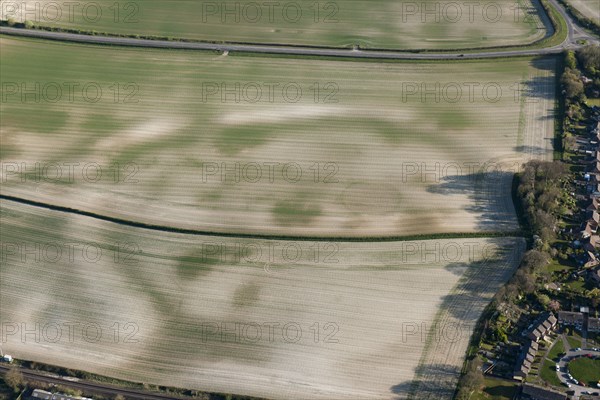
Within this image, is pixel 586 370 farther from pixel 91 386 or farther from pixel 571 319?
pixel 91 386

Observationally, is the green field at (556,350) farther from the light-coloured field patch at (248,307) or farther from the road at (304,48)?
the road at (304,48)

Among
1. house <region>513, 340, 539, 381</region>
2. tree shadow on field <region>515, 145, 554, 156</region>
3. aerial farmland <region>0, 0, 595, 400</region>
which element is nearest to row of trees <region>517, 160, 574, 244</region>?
aerial farmland <region>0, 0, 595, 400</region>

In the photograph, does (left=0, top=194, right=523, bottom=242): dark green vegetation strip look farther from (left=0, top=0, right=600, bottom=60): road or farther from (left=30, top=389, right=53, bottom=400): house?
(left=0, top=0, right=600, bottom=60): road

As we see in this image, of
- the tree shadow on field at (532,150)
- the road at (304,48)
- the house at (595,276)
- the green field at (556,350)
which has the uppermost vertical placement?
the road at (304,48)

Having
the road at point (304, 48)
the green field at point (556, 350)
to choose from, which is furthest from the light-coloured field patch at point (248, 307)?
the road at point (304, 48)

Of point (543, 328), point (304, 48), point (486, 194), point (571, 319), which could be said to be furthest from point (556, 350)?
point (304, 48)
